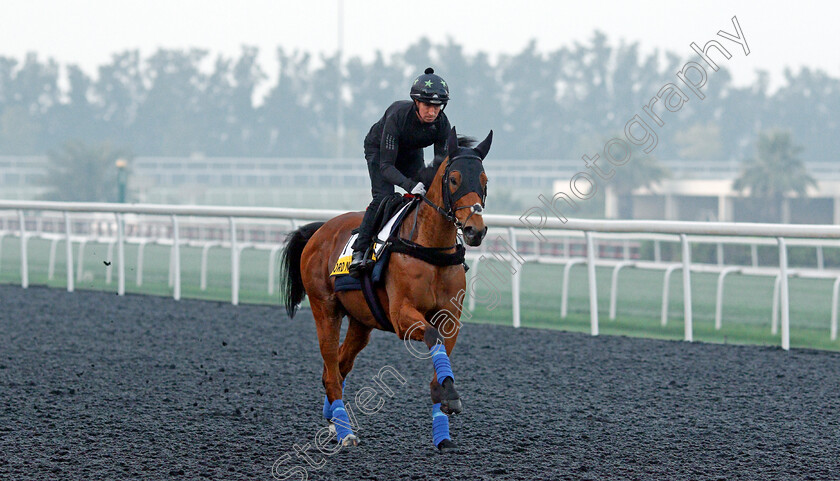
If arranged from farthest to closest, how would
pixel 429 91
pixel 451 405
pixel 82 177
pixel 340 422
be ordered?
1. pixel 82 177
2. pixel 340 422
3. pixel 429 91
4. pixel 451 405

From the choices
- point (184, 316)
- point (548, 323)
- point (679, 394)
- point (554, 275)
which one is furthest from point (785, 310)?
point (554, 275)

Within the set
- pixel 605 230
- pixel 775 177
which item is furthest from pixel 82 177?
pixel 605 230

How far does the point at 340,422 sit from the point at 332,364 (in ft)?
1.10

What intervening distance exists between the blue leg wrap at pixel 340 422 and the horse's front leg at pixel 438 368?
1.45 ft

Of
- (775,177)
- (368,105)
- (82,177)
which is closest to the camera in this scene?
(82,177)

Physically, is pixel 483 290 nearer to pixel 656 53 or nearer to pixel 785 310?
pixel 785 310

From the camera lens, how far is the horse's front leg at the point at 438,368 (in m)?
4.23

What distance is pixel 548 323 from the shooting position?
10656 mm

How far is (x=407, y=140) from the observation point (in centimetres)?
496

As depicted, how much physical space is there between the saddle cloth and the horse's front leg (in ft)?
1.08

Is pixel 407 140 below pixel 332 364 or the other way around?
the other way around

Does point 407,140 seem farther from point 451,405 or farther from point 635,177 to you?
point 635,177

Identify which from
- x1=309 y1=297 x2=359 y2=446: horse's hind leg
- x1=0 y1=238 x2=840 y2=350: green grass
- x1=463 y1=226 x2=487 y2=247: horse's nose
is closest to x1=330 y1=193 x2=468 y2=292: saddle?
x1=309 y1=297 x2=359 y2=446: horse's hind leg

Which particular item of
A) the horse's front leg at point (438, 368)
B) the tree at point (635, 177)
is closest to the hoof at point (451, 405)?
the horse's front leg at point (438, 368)
